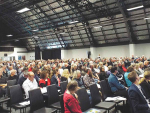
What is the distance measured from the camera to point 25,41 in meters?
27.6

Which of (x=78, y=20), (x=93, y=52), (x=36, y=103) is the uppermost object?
(x=78, y=20)

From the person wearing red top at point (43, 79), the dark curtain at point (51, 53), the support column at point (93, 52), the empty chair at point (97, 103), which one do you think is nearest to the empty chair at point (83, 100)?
the empty chair at point (97, 103)

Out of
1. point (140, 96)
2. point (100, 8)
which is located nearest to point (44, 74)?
point (140, 96)

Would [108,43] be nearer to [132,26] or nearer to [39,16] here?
[132,26]

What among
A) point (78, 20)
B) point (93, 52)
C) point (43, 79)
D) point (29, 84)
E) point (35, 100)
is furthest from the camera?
point (93, 52)

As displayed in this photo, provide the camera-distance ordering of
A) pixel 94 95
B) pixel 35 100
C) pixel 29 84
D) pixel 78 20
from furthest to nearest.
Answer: pixel 78 20
pixel 29 84
pixel 94 95
pixel 35 100

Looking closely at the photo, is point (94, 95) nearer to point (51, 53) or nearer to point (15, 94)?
point (15, 94)

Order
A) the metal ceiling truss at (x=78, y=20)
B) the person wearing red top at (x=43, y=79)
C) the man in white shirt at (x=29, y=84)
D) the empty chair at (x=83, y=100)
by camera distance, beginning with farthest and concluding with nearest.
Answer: the metal ceiling truss at (x=78, y=20), the person wearing red top at (x=43, y=79), the man in white shirt at (x=29, y=84), the empty chair at (x=83, y=100)

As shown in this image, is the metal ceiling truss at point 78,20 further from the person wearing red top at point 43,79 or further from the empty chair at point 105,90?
the person wearing red top at point 43,79

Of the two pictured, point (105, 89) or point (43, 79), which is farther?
point (43, 79)

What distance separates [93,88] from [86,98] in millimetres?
407

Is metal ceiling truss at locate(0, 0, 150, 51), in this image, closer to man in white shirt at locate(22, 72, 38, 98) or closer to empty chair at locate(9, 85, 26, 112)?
man in white shirt at locate(22, 72, 38, 98)

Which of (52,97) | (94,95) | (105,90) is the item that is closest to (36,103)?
(52,97)

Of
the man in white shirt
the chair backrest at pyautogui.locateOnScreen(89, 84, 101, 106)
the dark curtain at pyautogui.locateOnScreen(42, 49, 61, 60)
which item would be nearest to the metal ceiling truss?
the dark curtain at pyautogui.locateOnScreen(42, 49, 61, 60)
